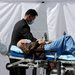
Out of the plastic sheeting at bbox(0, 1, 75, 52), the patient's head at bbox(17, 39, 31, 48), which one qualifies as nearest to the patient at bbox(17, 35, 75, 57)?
the patient's head at bbox(17, 39, 31, 48)

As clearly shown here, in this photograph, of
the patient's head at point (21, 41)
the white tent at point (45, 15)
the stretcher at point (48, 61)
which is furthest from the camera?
the white tent at point (45, 15)

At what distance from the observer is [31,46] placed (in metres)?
4.12

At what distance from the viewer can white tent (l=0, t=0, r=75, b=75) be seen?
6121 millimetres

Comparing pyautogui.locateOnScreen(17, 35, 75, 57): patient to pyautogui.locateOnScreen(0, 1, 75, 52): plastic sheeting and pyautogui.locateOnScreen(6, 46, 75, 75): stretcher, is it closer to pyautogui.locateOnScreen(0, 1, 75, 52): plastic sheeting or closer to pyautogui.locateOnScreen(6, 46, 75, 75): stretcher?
pyautogui.locateOnScreen(6, 46, 75, 75): stretcher

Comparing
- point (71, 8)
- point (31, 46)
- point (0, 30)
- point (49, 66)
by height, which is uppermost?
point (71, 8)

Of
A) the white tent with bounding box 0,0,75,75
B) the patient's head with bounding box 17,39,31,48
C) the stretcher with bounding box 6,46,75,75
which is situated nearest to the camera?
the stretcher with bounding box 6,46,75,75

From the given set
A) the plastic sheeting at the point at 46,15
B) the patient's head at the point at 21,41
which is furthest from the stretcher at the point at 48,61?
the plastic sheeting at the point at 46,15

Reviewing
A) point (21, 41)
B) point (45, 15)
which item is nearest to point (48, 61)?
point (21, 41)

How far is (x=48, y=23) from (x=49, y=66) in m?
2.30

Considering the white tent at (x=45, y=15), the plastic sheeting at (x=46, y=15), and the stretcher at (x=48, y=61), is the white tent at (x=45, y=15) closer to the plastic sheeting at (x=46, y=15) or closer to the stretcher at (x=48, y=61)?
the plastic sheeting at (x=46, y=15)

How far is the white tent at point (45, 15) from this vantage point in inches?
241

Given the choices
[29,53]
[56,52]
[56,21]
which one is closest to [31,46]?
[29,53]

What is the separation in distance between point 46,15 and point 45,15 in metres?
0.02

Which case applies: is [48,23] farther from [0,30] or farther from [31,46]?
[31,46]
